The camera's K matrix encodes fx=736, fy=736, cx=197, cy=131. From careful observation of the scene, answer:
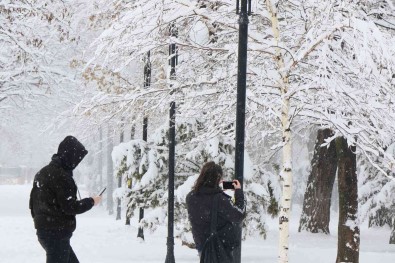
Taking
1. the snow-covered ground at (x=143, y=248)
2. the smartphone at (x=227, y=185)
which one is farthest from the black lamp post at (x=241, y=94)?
the snow-covered ground at (x=143, y=248)

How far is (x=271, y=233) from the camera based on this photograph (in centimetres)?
2362

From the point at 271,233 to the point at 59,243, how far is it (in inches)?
673

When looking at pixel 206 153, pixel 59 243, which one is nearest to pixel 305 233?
pixel 206 153

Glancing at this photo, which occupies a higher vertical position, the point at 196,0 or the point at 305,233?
the point at 196,0

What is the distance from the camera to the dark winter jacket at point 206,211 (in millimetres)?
7297

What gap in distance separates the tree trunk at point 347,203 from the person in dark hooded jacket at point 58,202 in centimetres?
747

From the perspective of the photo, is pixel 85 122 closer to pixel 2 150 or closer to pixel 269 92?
pixel 269 92

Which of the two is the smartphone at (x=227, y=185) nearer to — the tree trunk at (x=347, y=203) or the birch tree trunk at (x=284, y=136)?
the birch tree trunk at (x=284, y=136)

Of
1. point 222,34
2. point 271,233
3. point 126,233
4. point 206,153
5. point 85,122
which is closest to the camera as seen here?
point 222,34

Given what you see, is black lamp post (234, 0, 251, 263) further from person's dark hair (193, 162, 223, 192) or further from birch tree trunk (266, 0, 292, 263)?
person's dark hair (193, 162, 223, 192)

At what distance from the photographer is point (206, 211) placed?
7324 mm

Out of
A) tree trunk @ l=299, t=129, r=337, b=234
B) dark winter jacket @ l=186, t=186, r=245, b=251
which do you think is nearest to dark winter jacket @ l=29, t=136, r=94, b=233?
dark winter jacket @ l=186, t=186, r=245, b=251

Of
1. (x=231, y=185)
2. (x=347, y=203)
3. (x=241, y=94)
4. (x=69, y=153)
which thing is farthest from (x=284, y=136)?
(x=347, y=203)

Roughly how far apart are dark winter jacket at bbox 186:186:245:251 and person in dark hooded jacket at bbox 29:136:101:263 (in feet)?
3.34
